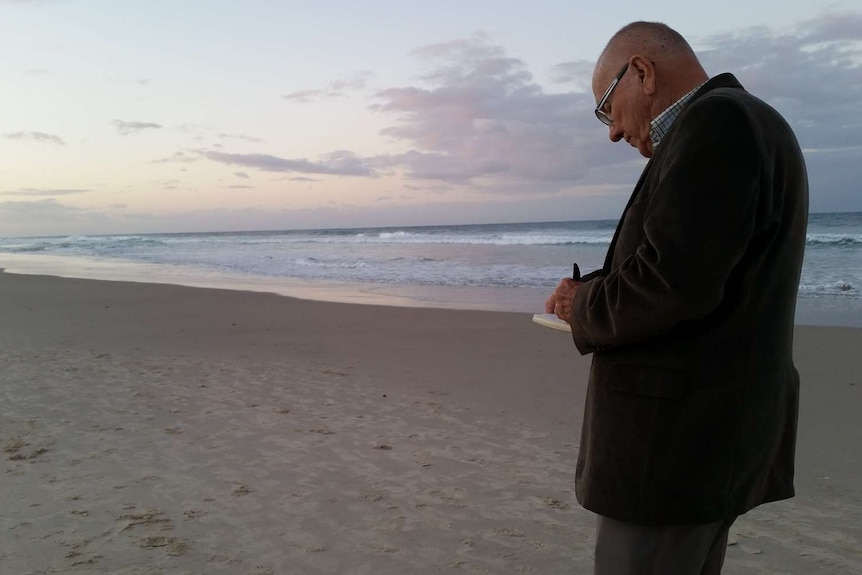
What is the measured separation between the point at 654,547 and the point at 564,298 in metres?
0.57

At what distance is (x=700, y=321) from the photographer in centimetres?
131

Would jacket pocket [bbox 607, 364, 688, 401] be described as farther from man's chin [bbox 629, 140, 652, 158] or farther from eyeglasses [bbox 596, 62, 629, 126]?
eyeglasses [bbox 596, 62, 629, 126]

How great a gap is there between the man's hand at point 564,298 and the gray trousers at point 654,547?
0.46 metres

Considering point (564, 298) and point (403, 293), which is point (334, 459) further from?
point (403, 293)

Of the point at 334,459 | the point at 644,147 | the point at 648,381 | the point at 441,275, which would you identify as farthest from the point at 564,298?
the point at 441,275

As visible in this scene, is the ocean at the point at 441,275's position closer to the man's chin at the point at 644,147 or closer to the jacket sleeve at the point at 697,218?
the man's chin at the point at 644,147

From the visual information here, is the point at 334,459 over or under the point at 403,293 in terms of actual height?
under

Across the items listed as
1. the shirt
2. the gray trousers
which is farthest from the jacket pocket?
the shirt

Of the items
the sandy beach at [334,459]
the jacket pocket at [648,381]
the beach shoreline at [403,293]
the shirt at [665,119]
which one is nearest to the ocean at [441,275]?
the beach shoreline at [403,293]

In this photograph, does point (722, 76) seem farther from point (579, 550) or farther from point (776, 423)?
point (579, 550)

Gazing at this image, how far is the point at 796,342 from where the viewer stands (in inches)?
305

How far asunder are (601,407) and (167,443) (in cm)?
386

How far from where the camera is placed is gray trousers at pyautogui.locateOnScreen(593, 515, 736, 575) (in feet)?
4.66

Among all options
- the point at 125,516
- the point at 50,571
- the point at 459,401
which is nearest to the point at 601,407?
the point at 50,571
